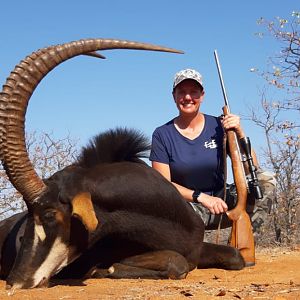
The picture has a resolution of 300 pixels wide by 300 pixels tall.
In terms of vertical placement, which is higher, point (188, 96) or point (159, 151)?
point (188, 96)

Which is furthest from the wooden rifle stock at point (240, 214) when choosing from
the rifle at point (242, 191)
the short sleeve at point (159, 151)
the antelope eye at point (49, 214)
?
the antelope eye at point (49, 214)

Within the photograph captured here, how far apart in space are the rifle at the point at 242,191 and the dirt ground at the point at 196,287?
0.95 ft

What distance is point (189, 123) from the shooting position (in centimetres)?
648

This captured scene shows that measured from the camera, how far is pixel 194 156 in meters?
6.25

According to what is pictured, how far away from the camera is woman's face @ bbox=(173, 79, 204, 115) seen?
6.37 m

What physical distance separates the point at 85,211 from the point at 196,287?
1007 mm

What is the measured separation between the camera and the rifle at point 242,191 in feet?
18.5

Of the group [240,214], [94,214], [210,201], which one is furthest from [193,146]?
[94,214]

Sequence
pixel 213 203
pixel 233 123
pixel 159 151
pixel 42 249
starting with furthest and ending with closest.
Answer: pixel 159 151
pixel 233 123
pixel 213 203
pixel 42 249

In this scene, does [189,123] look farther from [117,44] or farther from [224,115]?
[117,44]

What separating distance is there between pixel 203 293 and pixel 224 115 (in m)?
3.38

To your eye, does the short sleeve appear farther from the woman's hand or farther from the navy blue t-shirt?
the woman's hand

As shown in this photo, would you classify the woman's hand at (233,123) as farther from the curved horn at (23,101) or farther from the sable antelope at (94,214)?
the curved horn at (23,101)

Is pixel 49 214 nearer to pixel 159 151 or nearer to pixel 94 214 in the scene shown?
pixel 94 214
